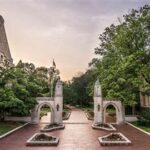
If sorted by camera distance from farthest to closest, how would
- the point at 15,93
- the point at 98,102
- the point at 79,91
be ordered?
the point at 79,91 → the point at 98,102 → the point at 15,93

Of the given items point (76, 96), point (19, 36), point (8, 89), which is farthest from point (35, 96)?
point (76, 96)

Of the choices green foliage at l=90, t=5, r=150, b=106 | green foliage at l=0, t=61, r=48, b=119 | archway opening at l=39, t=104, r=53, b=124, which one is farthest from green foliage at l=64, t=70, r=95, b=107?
green foliage at l=90, t=5, r=150, b=106

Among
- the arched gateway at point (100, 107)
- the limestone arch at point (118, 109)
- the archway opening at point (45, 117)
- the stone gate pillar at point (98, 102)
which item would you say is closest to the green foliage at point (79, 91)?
the archway opening at point (45, 117)

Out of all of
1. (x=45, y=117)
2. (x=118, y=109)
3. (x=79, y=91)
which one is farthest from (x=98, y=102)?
(x=79, y=91)

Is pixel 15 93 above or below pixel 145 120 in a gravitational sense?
above

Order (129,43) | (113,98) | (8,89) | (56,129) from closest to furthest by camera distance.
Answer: (56,129) → (8,89) → (129,43) → (113,98)

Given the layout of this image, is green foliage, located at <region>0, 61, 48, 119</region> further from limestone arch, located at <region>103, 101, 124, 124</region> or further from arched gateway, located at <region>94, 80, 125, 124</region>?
limestone arch, located at <region>103, 101, 124, 124</region>

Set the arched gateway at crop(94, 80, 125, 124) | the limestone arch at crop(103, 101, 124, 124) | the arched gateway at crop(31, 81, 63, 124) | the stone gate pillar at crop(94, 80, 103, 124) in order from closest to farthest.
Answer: the arched gateway at crop(31, 81, 63, 124) < the arched gateway at crop(94, 80, 125, 124) < the stone gate pillar at crop(94, 80, 103, 124) < the limestone arch at crop(103, 101, 124, 124)

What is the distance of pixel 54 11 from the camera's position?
74.0 feet

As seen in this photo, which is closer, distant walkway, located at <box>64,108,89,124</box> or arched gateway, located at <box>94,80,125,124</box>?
arched gateway, located at <box>94,80,125,124</box>

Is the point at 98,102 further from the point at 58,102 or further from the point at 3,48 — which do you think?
the point at 3,48

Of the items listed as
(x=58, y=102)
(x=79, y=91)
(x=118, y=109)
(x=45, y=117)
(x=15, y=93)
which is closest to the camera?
(x=15, y=93)

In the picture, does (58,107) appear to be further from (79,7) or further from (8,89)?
(79,7)

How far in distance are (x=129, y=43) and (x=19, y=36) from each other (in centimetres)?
1254
